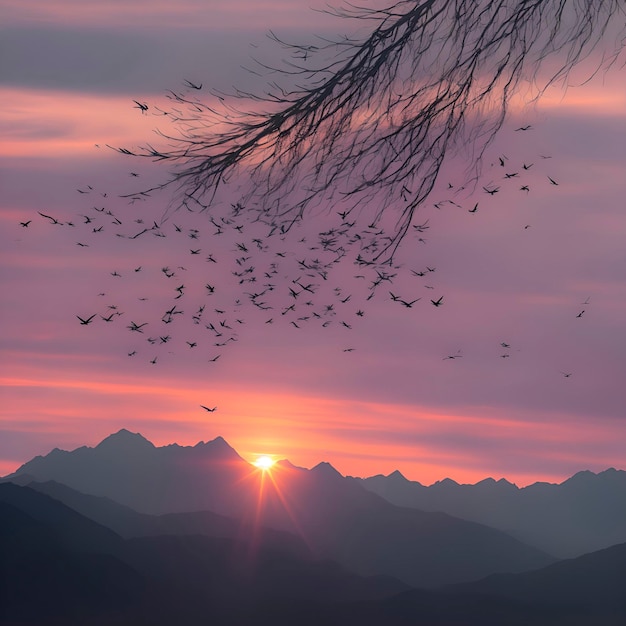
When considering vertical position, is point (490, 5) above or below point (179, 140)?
above

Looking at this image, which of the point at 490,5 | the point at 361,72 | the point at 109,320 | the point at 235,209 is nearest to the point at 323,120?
the point at 361,72

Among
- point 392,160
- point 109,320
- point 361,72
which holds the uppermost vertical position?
point 361,72

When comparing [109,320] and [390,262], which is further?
[109,320]

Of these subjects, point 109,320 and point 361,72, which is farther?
point 109,320

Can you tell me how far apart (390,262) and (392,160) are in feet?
3.79

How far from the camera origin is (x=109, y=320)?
14.8m

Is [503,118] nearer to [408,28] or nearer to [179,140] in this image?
[408,28]

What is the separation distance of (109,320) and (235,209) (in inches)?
123

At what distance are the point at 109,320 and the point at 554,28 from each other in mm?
6794

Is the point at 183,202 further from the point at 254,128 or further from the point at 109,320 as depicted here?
the point at 109,320

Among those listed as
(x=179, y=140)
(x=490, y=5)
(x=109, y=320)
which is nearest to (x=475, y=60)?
(x=490, y=5)

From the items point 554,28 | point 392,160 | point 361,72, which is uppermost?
point 554,28

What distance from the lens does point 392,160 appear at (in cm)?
1216

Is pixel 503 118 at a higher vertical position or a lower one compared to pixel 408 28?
lower
